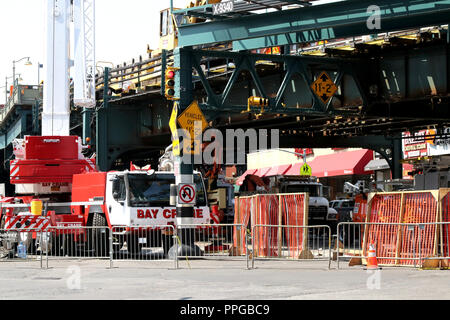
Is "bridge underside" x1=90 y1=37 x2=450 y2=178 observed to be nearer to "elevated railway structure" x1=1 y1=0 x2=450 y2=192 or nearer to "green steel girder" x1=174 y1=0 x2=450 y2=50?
"elevated railway structure" x1=1 y1=0 x2=450 y2=192

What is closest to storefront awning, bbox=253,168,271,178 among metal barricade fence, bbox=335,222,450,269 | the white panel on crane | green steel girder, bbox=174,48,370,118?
the white panel on crane

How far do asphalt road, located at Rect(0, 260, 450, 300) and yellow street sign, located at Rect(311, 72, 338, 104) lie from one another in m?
8.06

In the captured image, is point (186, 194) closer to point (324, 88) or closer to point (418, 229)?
point (418, 229)

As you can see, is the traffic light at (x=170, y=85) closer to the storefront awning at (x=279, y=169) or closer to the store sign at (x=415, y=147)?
the store sign at (x=415, y=147)

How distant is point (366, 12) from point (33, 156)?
39.2 feet

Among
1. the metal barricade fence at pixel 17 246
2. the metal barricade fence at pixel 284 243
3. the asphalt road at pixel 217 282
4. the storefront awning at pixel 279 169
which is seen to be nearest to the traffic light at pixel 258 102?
the metal barricade fence at pixel 284 243

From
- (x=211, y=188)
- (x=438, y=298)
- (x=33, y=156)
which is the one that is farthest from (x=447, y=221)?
(x=211, y=188)

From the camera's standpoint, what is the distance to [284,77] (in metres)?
25.6

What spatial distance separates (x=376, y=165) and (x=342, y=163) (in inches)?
182

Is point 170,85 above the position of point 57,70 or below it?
below

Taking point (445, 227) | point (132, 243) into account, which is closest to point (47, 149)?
point (132, 243)

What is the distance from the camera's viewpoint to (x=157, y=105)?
34.7 meters

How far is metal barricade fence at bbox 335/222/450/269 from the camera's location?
16766 millimetres
